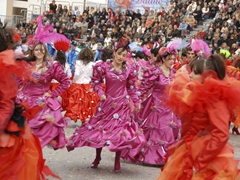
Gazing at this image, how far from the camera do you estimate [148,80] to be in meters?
7.45

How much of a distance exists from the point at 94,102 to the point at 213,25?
1134 cm

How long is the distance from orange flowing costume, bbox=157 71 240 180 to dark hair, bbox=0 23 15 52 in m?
1.33

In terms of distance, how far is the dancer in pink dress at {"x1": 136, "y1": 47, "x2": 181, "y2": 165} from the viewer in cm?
741

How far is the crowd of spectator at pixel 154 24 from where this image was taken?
20.2 meters

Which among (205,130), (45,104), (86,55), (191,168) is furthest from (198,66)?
(86,55)

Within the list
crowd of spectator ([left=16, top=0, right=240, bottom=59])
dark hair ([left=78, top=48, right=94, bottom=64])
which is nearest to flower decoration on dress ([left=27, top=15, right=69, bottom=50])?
dark hair ([left=78, top=48, right=94, bottom=64])

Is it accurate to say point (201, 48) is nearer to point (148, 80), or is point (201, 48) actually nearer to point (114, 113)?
point (148, 80)

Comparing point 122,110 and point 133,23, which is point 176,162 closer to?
point 122,110

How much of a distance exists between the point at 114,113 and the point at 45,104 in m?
0.93

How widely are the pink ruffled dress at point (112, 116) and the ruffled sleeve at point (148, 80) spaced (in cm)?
51

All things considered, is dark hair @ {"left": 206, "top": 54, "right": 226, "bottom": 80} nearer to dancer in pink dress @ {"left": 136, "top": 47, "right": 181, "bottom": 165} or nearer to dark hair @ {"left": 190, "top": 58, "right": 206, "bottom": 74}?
dark hair @ {"left": 190, "top": 58, "right": 206, "bottom": 74}

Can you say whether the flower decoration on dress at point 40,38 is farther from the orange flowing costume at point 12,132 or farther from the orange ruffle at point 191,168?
the orange ruffle at point 191,168

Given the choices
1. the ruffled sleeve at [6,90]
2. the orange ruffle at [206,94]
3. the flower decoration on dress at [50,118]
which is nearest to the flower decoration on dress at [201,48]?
the flower decoration on dress at [50,118]

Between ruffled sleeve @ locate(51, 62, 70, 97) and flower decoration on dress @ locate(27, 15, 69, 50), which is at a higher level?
flower decoration on dress @ locate(27, 15, 69, 50)
